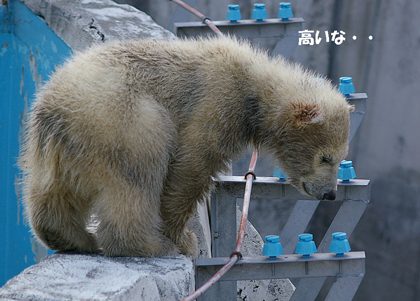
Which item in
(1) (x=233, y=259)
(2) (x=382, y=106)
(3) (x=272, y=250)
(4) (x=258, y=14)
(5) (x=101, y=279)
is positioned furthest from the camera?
(2) (x=382, y=106)

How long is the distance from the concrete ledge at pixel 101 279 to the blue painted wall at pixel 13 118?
8.70 feet

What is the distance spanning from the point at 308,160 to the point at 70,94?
136 centimetres

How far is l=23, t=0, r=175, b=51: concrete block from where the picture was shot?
4334mm

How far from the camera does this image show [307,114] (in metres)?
2.83

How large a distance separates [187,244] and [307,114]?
40.0 inches

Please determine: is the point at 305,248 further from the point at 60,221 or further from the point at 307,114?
the point at 60,221

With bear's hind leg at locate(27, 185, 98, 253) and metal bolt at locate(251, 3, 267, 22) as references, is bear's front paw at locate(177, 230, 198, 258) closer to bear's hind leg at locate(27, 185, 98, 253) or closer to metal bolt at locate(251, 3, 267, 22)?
bear's hind leg at locate(27, 185, 98, 253)

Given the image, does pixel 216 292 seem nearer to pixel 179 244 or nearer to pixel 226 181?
pixel 179 244

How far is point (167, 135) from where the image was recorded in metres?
2.73

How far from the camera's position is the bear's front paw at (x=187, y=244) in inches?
119

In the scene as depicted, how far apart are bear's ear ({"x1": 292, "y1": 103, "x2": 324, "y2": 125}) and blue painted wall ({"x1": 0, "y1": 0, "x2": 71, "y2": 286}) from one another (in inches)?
119

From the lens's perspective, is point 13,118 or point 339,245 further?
point 13,118

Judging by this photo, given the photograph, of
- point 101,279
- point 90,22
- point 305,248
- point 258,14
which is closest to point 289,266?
point 305,248

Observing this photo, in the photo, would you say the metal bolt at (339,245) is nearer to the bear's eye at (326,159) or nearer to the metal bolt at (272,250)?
the metal bolt at (272,250)
